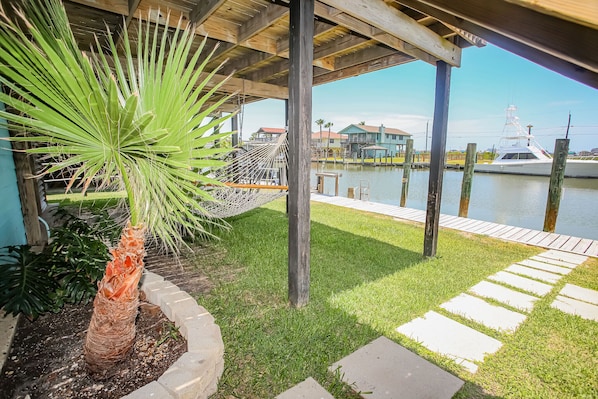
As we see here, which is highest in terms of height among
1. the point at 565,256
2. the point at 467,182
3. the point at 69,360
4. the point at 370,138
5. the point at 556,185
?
the point at 370,138

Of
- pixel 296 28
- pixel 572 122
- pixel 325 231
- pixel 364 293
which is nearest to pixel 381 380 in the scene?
pixel 364 293

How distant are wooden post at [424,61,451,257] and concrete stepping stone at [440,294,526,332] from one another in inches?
32.3

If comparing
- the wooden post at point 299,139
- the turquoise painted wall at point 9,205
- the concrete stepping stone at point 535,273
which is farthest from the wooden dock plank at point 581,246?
the turquoise painted wall at point 9,205

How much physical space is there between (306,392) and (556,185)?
5475 millimetres

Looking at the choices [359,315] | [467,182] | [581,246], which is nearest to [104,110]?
[359,315]

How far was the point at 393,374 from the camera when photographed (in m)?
1.30

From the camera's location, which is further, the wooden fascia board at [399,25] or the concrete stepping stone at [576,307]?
the concrete stepping stone at [576,307]

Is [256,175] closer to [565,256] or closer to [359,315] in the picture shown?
[359,315]

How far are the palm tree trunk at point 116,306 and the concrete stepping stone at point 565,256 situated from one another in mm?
3921

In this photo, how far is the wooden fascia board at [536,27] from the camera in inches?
11.1

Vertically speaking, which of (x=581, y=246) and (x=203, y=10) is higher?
(x=203, y=10)

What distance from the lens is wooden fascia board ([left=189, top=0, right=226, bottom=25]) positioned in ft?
6.11

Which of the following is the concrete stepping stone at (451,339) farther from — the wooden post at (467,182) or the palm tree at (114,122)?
the wooden post at (467,182)

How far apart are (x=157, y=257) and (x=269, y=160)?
166 centimetres
